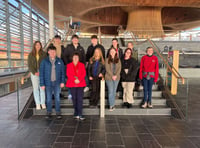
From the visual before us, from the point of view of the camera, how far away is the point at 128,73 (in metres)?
3.95

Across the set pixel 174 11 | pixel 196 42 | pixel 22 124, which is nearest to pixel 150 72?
pixel 22 124

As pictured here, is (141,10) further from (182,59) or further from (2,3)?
(2,3)

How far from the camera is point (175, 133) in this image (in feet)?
9.98

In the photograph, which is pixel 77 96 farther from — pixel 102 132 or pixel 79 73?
pixel 102 132

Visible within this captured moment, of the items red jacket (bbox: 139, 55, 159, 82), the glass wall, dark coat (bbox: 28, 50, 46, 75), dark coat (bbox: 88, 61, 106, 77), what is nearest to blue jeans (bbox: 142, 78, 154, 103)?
red jacket (bbox: 139, 55, 159, 82)

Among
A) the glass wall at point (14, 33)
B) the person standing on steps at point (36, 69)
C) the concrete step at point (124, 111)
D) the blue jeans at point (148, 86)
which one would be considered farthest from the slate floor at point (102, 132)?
the glass wall at point (14, 33)

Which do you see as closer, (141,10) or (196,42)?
(196,42)

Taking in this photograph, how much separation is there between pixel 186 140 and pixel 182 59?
11379 mm

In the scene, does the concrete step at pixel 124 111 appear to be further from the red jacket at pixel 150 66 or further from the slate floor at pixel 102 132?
the red jacket at pixel 150 66

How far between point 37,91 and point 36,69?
60 centimetres

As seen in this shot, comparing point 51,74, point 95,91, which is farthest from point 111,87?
point 51,74

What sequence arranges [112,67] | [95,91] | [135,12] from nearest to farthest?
[112,67] → [95,91] → [135,12]

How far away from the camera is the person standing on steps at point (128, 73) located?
394 centimetres

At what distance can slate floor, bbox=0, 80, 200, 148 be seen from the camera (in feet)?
8.64
